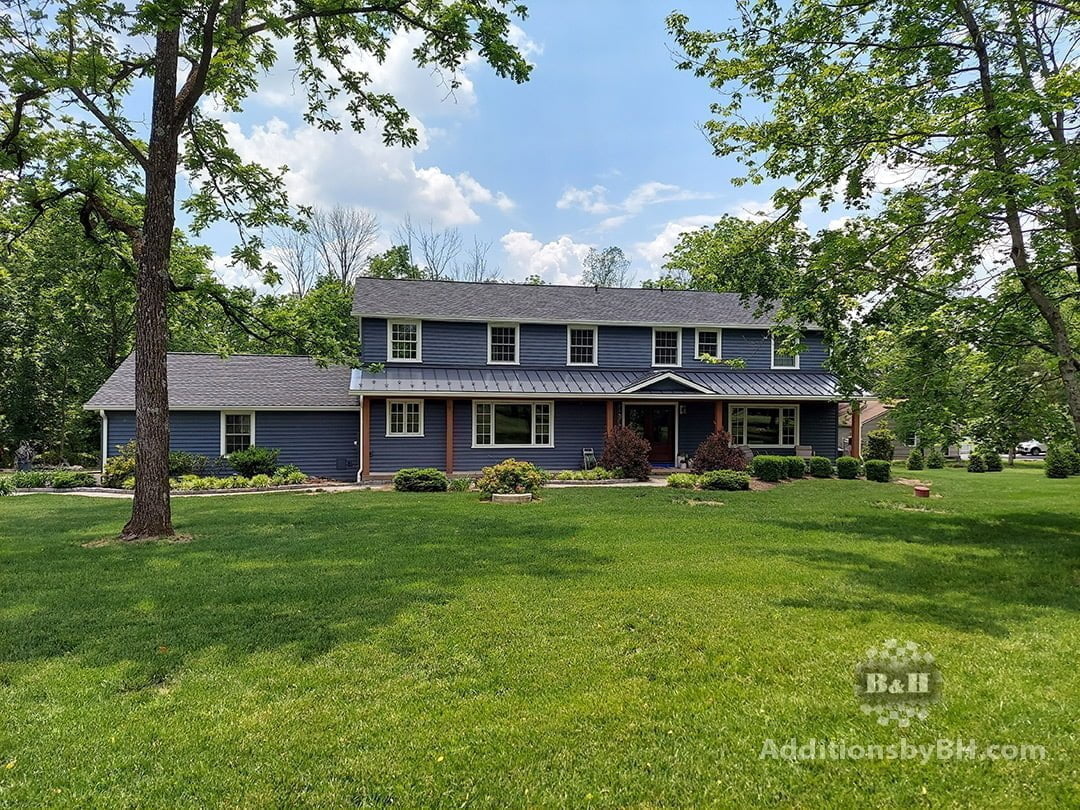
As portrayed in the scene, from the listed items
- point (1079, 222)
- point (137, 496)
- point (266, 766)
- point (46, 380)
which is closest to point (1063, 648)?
point (266, 766)

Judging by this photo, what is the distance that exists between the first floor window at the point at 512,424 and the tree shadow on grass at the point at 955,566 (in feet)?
31.9

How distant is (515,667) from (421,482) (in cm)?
1117

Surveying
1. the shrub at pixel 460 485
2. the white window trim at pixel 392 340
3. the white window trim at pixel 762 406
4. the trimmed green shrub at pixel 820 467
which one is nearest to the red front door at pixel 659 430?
the white window trim at pixel 762 406

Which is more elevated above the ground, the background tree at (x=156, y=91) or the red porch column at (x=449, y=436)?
the background tree at (x=156, y=91)

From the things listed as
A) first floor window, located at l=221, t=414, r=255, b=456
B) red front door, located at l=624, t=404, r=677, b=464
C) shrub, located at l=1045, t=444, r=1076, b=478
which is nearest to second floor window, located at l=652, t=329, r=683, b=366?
red front door, located at l=624, t=404, r=677, b=464

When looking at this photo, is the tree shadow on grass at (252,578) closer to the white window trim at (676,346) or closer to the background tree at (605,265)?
the white window trim at (676,346)

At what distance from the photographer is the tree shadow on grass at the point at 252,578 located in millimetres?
4859

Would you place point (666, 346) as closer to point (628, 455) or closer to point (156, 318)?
point (628, 455)

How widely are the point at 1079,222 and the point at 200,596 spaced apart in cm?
1199

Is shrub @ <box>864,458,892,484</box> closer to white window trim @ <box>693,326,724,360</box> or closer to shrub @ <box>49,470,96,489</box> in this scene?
white window trim @ <box>693,326,724,360</box>

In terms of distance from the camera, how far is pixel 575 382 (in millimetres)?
19359

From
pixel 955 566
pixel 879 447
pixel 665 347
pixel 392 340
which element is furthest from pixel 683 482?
pixel 879 447

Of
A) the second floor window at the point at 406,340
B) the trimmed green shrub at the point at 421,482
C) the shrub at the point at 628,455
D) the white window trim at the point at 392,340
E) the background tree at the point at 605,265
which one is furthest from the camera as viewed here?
the background tree at the point at 605,265

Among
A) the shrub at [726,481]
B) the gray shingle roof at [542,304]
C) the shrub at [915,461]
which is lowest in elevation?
the shrub at [915,461]
